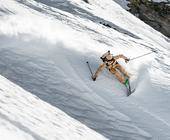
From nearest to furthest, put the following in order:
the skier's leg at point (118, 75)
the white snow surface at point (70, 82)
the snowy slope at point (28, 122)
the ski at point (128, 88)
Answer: the snowy slope at point (28, 122) → the white snow surface at point (70, 82) → the ski at point (128, 88) → the skier's leg at point (118, 75)

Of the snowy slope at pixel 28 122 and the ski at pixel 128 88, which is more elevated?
the snowy slope at pixel 28 122

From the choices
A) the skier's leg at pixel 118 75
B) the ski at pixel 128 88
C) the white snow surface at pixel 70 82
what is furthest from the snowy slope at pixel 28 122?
the skier's leg at pixel 118 75

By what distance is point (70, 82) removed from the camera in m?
14.8

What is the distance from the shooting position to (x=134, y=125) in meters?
12.8

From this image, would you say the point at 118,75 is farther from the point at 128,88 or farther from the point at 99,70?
the point at 99,70

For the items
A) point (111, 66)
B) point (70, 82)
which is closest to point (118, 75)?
point (111, 66)

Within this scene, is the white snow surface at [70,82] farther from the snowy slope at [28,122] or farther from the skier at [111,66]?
the skier at [111,66]

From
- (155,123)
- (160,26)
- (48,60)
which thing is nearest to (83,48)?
(48,60)

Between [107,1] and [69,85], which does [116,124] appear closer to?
[69,85]

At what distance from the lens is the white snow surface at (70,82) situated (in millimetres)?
8780

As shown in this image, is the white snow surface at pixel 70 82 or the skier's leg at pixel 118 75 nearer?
the white snow surface at pixel 70 82

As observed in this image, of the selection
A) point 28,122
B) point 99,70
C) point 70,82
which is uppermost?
point 28,122

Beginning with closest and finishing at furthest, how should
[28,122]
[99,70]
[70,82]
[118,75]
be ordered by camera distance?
[28,122], [70,82], [99,70], [118,75]

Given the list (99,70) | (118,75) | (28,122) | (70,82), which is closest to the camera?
(28,122)
